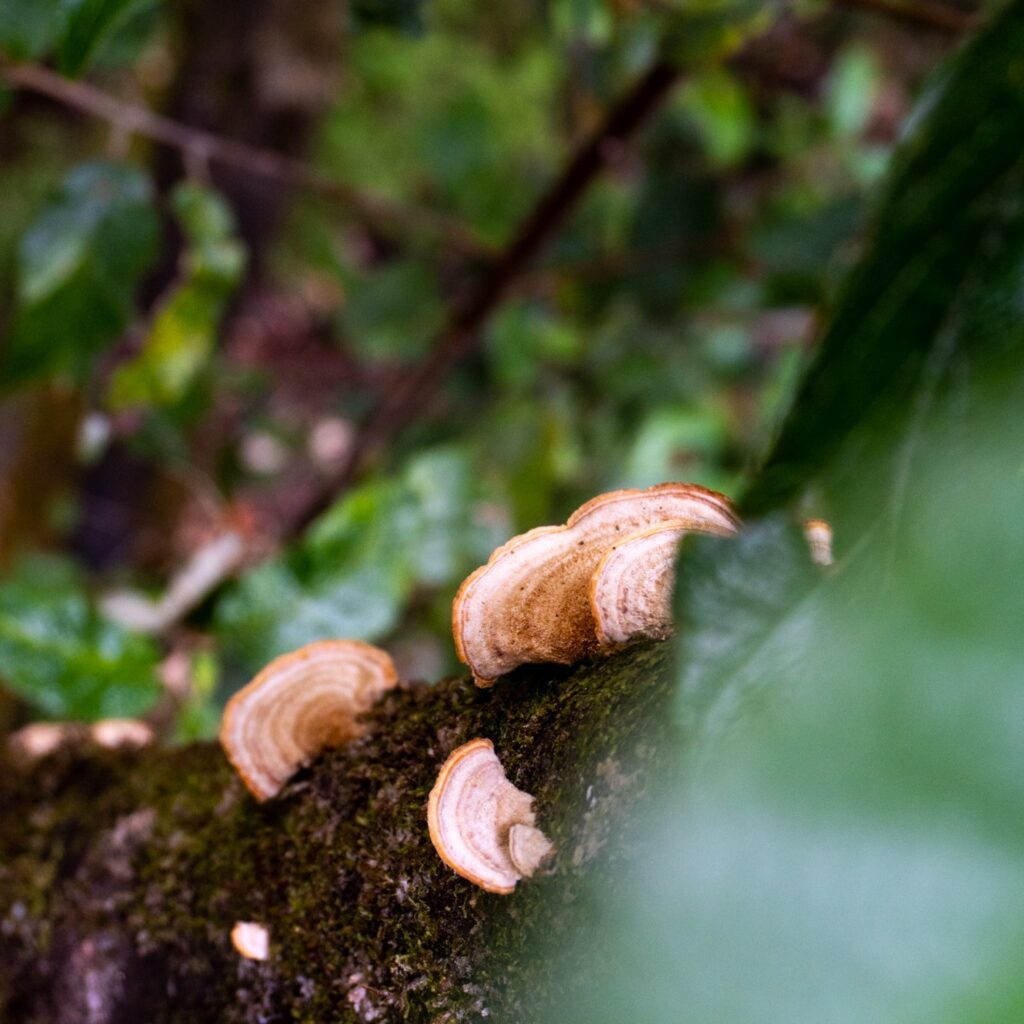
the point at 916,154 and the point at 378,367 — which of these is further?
the point at 378,367

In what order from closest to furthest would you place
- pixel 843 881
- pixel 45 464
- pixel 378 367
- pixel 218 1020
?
1. pixel 843 881
2. pixel 218 1020
3. pixel 45 464
4. pixel 378 367

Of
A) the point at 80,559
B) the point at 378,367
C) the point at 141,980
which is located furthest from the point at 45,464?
the point at 141,980

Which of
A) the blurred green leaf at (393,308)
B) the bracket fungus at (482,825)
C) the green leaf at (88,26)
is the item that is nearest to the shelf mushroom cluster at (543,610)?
the bracket fungus at (482,825)

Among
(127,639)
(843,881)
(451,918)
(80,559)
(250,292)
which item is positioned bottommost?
(843,881)

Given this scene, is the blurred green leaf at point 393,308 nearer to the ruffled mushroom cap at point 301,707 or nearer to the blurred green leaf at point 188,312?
the blurred green leaf at point 188,312

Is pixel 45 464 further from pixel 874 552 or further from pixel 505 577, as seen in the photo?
pixel 874 552

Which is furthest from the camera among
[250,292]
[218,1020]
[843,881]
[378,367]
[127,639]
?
[378,367]

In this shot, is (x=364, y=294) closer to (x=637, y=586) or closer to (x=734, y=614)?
(x=637, y=586)
